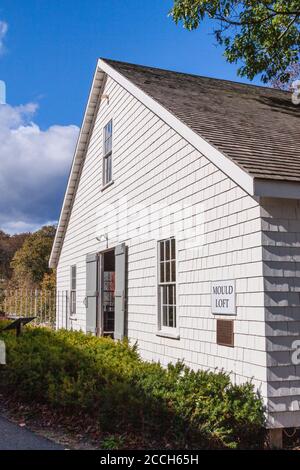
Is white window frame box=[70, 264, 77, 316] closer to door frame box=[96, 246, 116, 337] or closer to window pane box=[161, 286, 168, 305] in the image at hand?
door frame box=[96, 246, 116, 337]

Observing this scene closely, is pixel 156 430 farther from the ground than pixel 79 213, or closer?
closer

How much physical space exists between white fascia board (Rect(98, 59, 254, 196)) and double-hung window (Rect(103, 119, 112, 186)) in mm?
1683

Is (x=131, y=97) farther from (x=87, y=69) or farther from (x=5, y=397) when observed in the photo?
(x=5, y=397)

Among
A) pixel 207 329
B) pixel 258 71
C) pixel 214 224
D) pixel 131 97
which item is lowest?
pixel 207 329

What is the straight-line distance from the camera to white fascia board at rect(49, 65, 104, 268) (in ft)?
43.5

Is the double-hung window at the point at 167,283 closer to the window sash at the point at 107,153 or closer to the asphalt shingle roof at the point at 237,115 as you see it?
the asphalt shingle roof at the point at 237,115

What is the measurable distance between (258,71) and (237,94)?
2.74m

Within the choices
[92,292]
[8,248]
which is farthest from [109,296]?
[8,248]

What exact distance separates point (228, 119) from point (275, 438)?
5.41 meters

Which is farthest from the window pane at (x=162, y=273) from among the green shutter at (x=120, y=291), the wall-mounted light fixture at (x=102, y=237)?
the wall-mounted light fixture at (x=102, y=237)

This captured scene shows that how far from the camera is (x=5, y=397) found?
720 cm

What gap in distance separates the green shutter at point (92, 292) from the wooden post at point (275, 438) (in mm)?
7126

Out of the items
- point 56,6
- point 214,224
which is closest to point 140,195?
point 214,224

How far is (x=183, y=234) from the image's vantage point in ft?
26.5
